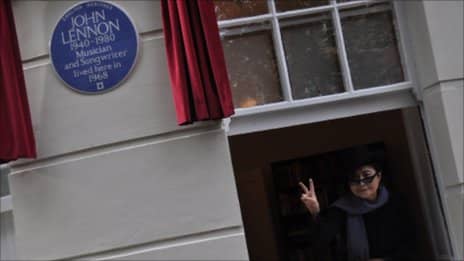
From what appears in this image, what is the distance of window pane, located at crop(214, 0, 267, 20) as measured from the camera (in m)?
4.01

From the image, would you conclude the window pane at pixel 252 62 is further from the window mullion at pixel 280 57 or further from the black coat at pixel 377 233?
the black coat at pixel 377 233

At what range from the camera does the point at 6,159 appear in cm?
346

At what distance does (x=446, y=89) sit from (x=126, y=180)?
6.81 feet

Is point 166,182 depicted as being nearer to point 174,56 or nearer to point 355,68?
point 174,56

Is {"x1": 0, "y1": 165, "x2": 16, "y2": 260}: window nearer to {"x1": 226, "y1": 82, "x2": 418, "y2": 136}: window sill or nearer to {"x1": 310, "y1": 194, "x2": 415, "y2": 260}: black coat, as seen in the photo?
{"x1": 226, "y1": 82, "x2": 418, "y2": 136}: window sill

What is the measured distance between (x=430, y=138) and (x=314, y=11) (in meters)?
1.14

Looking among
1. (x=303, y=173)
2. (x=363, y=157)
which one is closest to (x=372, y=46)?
(x=363, y=157)

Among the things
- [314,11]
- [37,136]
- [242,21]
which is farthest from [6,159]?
[314,11]

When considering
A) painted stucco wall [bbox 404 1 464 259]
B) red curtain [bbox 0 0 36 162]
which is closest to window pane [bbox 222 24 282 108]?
painted stucco wall [bbox 404 1 464 259]

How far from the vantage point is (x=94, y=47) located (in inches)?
145

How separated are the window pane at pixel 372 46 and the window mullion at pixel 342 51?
5cm

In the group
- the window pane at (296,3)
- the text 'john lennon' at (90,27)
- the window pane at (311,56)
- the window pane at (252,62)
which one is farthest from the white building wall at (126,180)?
the window pane at (296,3)

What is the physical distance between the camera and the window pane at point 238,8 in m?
4.01

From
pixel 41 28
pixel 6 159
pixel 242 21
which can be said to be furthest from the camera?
pixel 242 21
